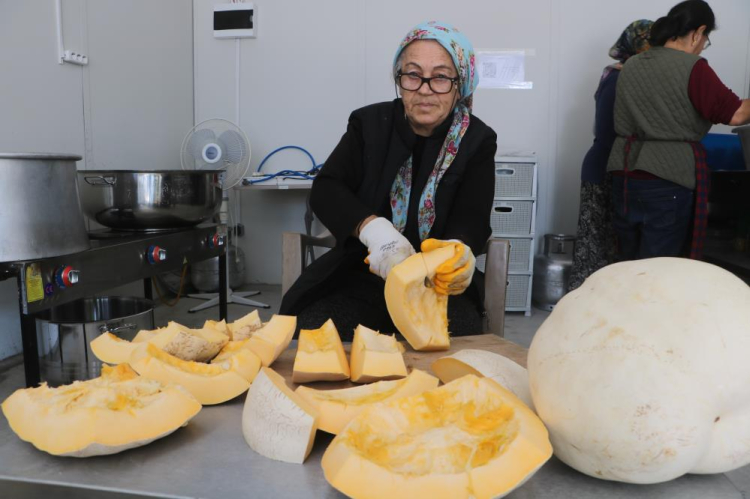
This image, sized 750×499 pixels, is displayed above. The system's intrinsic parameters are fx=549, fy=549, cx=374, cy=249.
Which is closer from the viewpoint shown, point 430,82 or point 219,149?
point 430,82

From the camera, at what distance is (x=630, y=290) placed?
697mm

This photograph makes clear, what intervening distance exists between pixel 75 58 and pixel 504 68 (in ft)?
10.1

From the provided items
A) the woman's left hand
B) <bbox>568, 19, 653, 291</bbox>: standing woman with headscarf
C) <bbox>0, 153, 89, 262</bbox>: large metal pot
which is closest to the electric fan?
<bbox>0, 153, 89, 262</bbox>: large metal pot

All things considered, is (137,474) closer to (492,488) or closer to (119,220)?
(492,488)

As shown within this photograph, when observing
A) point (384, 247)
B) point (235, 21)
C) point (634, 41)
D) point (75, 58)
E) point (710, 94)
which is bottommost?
point (384, 247)

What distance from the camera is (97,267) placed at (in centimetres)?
204

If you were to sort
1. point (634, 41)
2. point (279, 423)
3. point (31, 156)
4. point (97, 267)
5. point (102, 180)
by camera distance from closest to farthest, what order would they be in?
point (279, 423) → point (31, 156) → point (97, 267) → point (102, 180) → point (634, 41)

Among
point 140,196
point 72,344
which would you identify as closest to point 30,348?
point 72,344

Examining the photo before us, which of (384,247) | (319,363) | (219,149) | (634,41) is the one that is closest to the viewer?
(319,363)

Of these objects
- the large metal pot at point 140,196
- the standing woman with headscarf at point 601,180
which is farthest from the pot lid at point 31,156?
the standing woman with headscarf at point 601,180

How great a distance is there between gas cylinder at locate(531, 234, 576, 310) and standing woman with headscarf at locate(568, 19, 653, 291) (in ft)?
1.28

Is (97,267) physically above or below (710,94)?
below

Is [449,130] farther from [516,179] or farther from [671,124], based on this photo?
[516,179]

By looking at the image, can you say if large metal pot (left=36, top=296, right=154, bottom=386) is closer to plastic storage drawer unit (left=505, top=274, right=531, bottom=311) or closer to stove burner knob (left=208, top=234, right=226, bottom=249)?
stove burner knob (left=208, top=234, right=226, bottom=249)
